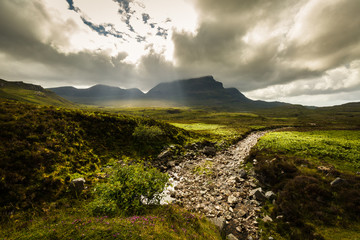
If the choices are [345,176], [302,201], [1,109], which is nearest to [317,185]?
[302,201]

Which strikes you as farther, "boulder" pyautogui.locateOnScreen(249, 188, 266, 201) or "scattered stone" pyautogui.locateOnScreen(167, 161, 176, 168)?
"scattered stone" pyautogui.locateOnScreen(167, 161, 176, 168)

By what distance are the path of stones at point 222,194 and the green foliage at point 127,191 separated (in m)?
3.80

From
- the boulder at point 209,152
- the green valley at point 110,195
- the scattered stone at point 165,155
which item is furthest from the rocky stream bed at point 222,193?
the boulder at point 209,152

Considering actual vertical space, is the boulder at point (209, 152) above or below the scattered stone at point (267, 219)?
below

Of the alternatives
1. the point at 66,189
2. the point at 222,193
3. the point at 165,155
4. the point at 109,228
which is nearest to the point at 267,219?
the point at 222,193

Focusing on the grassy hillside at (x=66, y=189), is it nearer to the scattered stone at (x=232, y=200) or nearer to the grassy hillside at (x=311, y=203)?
the scattered stone at (x=232, y=200)

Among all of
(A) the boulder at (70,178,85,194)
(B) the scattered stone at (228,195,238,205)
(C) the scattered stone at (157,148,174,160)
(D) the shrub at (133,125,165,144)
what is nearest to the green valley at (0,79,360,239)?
(A) the boulder at (70,178,85,194)

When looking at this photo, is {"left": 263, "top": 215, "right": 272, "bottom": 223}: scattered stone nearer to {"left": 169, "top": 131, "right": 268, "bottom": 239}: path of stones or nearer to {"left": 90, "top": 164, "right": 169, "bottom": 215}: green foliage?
{"left": 169, "top": 131, "right": 268, "bottom": 239}: path of stones

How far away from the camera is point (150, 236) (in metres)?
6.62

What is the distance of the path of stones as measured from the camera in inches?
413

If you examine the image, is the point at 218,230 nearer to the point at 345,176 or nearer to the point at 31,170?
the point at 345,176

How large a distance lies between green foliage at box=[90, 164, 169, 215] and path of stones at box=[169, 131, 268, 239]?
3.80 metres

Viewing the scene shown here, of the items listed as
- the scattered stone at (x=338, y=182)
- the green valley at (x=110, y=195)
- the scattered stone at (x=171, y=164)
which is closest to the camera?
the green valley at (x=110, y=195)

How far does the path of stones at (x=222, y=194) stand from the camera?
413 inches
